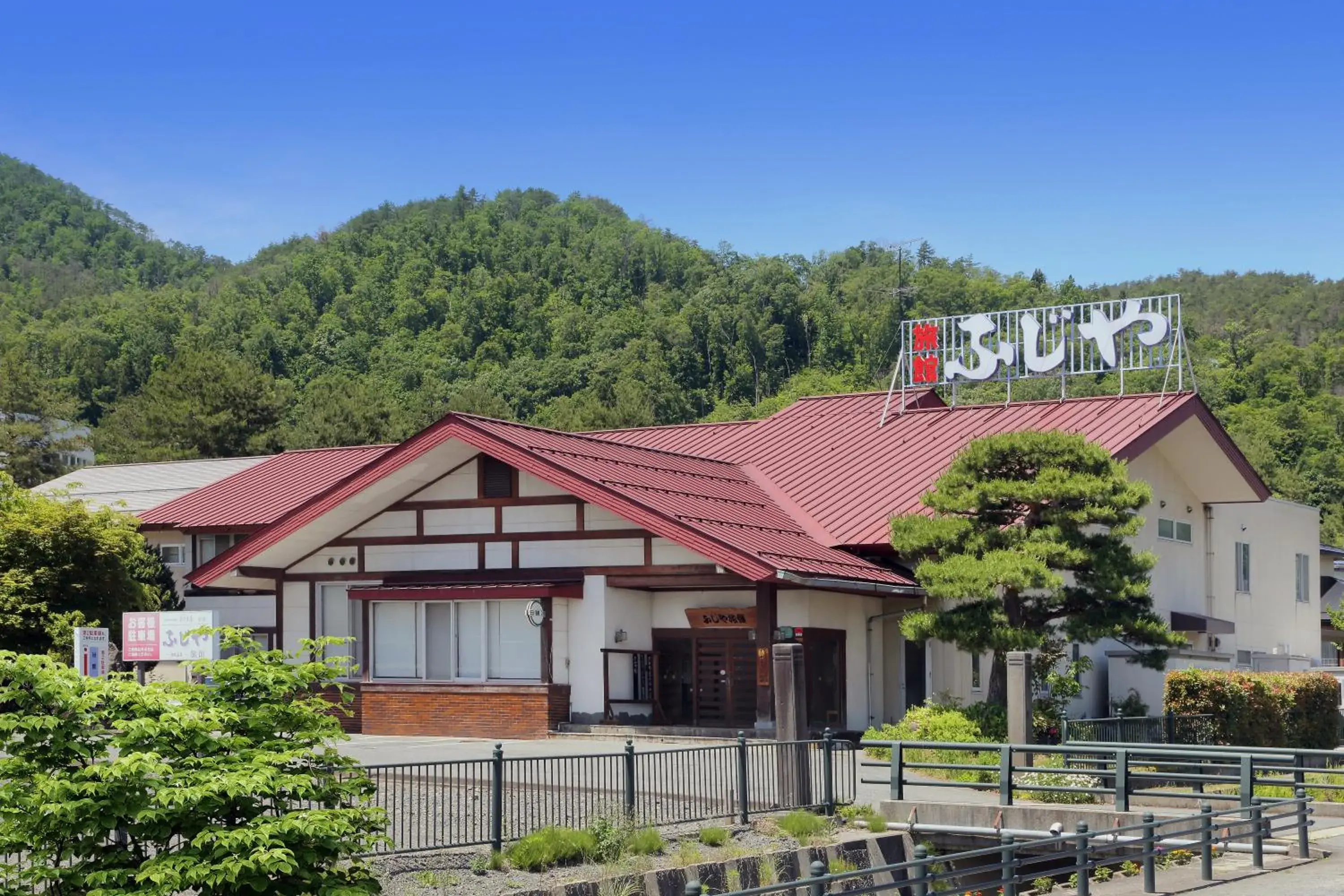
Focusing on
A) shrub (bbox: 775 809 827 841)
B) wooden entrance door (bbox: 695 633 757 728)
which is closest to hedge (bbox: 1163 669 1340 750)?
wooden entrance door (bbox: 695 633 757 728)

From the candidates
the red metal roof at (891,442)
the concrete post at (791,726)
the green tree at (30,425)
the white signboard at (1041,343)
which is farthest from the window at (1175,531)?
the green tree at (30,425)

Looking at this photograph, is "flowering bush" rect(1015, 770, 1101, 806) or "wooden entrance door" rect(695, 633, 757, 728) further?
"wooden entrance door" rect(695, 633, 757, 728)

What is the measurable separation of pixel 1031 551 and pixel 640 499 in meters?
6.55

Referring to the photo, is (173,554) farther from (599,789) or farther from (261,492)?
(599,789)

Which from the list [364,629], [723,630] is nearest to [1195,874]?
[723,630]

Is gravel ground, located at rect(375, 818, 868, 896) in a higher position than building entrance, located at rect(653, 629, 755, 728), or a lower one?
lower

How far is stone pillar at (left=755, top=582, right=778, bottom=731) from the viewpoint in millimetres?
26484

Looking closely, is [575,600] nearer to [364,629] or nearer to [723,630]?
[723,630]

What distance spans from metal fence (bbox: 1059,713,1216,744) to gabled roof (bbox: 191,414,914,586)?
4407mm

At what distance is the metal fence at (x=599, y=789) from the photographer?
1579 cm

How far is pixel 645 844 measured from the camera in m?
16.1

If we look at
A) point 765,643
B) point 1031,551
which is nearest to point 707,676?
point 765,643

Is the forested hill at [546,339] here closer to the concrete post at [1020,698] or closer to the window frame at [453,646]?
the window frame at [453,646]

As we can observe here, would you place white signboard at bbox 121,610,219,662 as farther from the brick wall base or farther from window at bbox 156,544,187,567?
window at bbox 156,544,187,567
